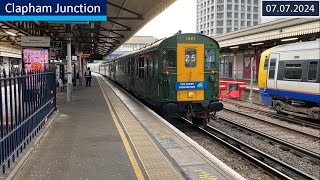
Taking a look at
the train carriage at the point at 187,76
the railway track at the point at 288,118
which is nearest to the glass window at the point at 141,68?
the train carriage at the point at 187,76

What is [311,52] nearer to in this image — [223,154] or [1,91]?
[223,154]

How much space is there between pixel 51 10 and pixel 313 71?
966cm

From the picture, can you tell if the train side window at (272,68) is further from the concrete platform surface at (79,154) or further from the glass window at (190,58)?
the concrete platform surface at (79,154)

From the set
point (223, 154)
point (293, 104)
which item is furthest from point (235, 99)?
point (223, 154)

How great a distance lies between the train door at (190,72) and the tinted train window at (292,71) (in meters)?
4.37

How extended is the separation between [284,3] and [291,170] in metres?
3.70

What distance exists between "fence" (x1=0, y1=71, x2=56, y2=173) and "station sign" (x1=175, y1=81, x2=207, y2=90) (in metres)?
4.40

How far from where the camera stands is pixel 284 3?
657 centimetres

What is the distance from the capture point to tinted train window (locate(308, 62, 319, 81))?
12.7 metres

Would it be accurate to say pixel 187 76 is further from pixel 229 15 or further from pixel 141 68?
pixel 229 15

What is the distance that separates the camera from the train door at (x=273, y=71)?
15.0 m

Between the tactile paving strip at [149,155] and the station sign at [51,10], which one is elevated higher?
Answer: the station sign at [51,10]

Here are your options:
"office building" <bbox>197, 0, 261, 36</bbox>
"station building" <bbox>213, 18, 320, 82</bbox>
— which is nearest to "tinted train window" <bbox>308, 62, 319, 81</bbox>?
"station building" <bbox>213, 18, 320, 82</bbox>

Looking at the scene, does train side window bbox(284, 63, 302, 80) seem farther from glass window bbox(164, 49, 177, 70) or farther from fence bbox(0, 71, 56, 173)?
fence bbox(0, 71, 56, 173)
